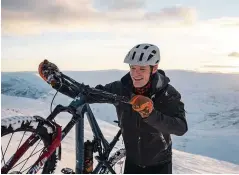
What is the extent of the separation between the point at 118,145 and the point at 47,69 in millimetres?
13586

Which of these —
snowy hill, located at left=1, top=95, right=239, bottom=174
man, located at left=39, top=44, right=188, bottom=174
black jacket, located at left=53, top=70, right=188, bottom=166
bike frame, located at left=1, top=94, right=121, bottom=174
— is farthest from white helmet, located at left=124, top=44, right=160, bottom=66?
snowy hill, located at left=1, top=95, right=239, bottom=174

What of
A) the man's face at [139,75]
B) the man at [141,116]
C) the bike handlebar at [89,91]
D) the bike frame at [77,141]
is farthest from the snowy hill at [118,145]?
the man's face at [139,75]

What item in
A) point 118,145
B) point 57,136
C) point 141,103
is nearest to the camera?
point 141,103

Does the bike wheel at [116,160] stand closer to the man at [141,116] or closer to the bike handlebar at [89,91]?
the man at [141,116]

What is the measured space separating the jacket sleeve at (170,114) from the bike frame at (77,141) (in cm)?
106

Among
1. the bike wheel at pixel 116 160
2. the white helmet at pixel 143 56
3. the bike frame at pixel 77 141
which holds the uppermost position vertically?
the white helmet at pixel 143 56

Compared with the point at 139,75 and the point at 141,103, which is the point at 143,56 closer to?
the point at 139,75

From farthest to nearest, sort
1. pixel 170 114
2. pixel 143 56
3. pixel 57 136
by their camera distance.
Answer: pixel 143 56 < pixel 170 114 < pixel 57 136

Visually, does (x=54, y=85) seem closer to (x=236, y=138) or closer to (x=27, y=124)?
(x=27, y=124)

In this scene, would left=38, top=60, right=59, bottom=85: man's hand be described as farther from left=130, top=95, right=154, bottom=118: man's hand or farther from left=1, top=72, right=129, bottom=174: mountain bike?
left=130, top=95, right=154, bottom=118: man's hand

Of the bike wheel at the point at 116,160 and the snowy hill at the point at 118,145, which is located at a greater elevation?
the bike wheel at the point at 116,160

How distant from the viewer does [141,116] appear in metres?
4.84

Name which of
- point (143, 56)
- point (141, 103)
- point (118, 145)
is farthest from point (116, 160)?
point (118, 145)

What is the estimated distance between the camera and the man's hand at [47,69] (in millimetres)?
4879
